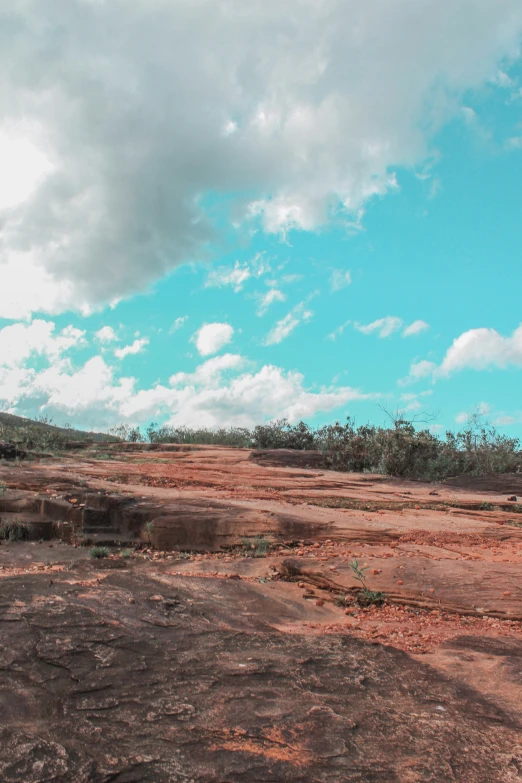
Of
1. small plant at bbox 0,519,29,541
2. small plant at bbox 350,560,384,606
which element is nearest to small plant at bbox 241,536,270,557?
small plant at bbox 350,560,384,606

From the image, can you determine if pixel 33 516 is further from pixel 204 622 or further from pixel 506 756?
pixel 506 756

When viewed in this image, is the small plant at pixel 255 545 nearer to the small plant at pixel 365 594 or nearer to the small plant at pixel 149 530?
the small plant at pixel 149 530

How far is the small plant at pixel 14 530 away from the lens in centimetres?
725

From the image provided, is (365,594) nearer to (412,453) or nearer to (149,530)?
(149,530)

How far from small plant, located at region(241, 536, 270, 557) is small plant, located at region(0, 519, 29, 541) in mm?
3022

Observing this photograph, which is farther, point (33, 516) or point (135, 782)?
point (33, 516)

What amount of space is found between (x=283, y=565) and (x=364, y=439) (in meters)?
10.2

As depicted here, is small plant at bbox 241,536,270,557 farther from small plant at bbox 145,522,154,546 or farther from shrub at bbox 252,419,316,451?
shrub at bbox 252,419,316,451

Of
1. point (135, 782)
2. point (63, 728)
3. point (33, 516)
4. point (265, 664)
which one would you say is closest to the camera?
point (135, 782)

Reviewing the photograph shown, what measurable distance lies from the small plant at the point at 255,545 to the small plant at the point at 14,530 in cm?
302

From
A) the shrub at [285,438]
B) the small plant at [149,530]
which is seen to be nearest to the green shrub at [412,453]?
the shrub at [285,438]

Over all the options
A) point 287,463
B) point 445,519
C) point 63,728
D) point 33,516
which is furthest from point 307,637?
point 287,463

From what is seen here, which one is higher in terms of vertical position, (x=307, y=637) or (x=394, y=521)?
(x=394, y=521)

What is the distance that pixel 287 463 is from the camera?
47.4 feet
